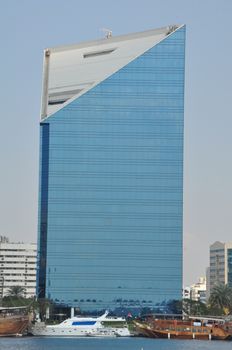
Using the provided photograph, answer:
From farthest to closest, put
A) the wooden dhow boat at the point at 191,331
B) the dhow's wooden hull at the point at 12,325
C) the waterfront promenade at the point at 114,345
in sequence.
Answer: the dhow's wooden hull at the point at 12,325, the wooden dhow boat at the point at 191,331, the waterfront promenade at the point at 114,345

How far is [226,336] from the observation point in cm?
18862

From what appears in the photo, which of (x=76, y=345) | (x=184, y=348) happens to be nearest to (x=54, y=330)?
(x=76, y=345)

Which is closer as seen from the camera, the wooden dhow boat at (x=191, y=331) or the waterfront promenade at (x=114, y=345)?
the waterfront promenade at (x=114, y=345)

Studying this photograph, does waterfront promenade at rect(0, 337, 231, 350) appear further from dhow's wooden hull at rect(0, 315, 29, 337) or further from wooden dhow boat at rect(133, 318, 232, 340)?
dhow's wooden hull at rect(0, 315, 29, 337)

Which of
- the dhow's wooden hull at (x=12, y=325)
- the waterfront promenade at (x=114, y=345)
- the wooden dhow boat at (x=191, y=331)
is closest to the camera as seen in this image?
the waterfront promenade at (x=114, y=345)

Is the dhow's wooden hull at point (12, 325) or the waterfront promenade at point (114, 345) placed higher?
the dhow's wooden hull at point (12, 325)

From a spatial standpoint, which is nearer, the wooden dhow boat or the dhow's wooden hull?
the wooden dhow boat

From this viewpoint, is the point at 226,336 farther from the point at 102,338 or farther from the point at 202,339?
the point at 102,338

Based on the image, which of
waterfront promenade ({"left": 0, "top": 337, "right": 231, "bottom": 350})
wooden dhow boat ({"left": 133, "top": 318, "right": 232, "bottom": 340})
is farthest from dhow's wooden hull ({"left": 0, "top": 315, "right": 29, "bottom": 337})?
wooden dhow boat ({"left": 133, "top": 318, "right": 232, "bottom": 340})

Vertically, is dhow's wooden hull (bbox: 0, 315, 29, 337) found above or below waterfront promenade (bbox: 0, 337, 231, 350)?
above

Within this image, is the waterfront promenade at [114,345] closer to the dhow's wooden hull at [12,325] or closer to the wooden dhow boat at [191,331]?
the wooden dhow boat at [191,331]

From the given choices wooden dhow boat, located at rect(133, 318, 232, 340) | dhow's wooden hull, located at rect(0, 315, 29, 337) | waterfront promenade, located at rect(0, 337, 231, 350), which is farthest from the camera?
dhow's wooden hull, located at rect(0, 315, 29, 337)

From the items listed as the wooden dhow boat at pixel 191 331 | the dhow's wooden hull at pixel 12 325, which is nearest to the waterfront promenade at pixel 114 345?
the wooden dhow boat at pixel 191 331

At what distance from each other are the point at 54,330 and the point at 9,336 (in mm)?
10118
